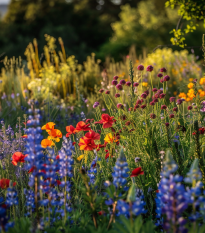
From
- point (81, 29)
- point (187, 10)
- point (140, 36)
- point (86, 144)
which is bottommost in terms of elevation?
point (86, 144)

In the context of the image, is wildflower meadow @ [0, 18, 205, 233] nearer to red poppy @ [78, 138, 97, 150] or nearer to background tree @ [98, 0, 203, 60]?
red poppy @ [78, 138, 97, 150]

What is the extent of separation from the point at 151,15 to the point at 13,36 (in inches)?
462

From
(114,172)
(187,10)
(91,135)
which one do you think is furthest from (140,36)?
(114,172)

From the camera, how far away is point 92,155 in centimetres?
246

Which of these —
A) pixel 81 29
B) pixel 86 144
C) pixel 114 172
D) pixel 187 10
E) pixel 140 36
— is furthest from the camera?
pixel 81 29

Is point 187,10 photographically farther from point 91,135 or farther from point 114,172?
point 114,172

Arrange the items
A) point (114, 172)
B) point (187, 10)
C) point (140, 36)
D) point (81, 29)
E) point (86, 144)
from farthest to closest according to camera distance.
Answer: point (81, 29)
point (140, 36)
point (187, 10)
point (86, 144)
point (114, 172)

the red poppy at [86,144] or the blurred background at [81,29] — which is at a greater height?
the blurred background at [81,29]

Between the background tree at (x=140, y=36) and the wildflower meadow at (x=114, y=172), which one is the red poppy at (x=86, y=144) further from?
the background tree at (x=140, y=36)

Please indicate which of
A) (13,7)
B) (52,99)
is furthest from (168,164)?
(13,7)

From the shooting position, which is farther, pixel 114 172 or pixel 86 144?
pixel 86 144

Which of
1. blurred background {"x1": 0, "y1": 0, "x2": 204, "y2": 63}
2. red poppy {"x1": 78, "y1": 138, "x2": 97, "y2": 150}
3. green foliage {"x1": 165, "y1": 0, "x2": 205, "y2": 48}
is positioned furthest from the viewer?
blurred background {"x1": 0, "y1": 0, "x2": 204, "y2": 63}

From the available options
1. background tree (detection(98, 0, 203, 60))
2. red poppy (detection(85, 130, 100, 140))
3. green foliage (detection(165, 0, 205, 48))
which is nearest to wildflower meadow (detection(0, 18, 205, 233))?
red poppy (detection(85, 130, 100, 140))

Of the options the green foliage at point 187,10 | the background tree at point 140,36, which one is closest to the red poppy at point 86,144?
the green foliage at point 187,10
